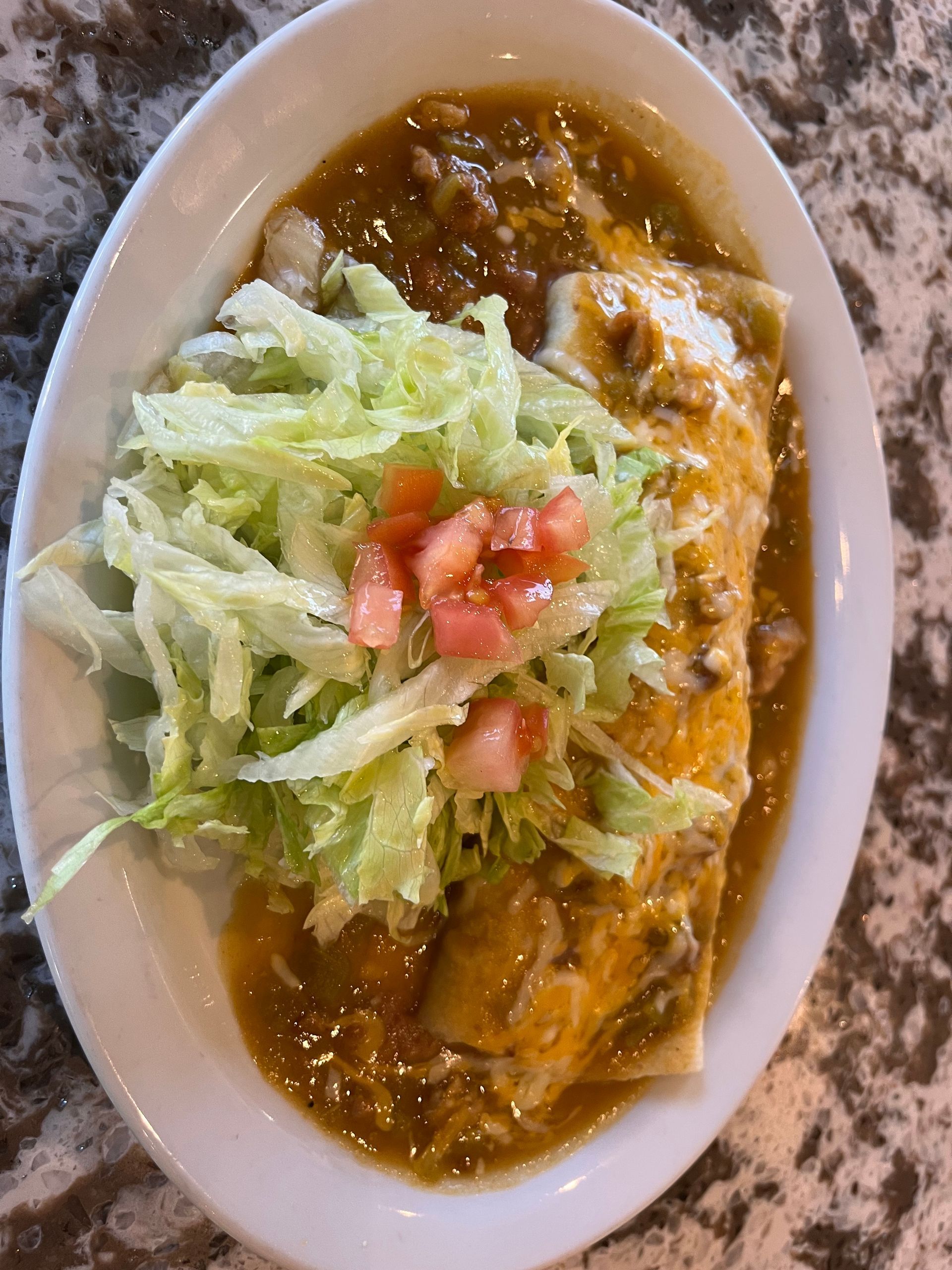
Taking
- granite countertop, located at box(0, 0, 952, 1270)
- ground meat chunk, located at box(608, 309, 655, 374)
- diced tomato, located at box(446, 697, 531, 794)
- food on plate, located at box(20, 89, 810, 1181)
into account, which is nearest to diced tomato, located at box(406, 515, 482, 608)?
food on plate, located at box(20, 89, 810, 1181)

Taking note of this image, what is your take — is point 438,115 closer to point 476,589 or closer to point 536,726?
point 476,589

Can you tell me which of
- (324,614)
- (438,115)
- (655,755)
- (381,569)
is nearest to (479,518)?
(381,569)

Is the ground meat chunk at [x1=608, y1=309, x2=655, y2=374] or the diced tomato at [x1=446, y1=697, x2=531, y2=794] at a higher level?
the ground meat chunk at [x1=608, y1=309, x2=655, y2=374]

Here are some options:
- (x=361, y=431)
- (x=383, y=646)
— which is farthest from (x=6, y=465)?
(x=383, y=646)

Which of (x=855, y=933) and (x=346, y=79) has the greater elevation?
(x=346, y=79)

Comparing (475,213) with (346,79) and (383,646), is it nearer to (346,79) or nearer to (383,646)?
(346,79)

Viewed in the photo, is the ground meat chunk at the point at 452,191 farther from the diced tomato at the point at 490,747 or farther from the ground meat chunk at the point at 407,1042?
the ground meat chunk at the point at 407,1042

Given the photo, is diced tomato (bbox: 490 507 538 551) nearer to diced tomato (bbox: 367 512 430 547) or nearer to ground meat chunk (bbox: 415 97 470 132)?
diced tomato (bbox: 367 512 430 547)
